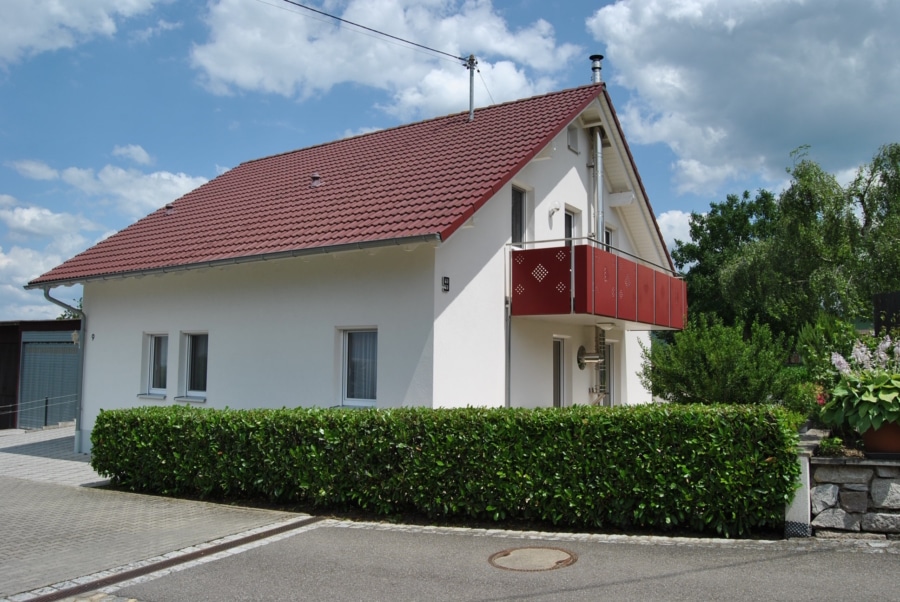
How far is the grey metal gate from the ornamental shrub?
14.5 m

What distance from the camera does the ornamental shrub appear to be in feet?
39.1

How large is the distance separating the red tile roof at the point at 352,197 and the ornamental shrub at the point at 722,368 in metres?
4.23

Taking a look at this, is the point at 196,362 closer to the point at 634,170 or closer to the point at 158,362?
the point at 158,362

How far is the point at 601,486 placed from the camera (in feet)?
24.7

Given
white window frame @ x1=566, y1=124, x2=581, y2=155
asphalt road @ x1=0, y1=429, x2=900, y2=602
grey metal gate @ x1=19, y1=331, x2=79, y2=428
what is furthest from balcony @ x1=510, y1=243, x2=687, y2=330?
grey metal gate @ x1=19, y1=331, x2=79, y2=428

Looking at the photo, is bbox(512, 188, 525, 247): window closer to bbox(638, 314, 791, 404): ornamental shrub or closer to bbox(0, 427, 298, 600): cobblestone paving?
bbox(638, 314, 791, 404): ornamental shrub

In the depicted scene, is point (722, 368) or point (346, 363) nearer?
point (346, 363)

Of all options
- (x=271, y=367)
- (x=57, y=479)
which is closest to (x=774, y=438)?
(x=271, y=367)

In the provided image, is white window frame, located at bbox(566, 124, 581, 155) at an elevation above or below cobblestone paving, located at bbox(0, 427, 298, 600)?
above

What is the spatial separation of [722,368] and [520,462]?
18.5 feet

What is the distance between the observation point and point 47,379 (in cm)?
1902

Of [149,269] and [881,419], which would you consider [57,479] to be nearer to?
[149,269]

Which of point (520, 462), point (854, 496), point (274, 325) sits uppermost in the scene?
point (274, 325)

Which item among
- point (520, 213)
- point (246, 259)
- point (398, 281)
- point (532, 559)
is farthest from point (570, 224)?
point (532, 559)
